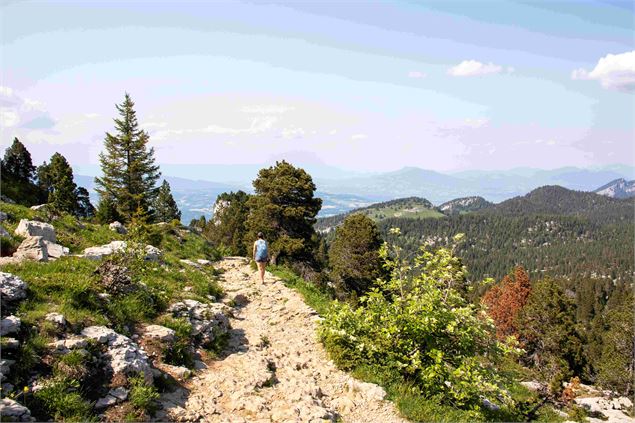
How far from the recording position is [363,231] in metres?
48.5

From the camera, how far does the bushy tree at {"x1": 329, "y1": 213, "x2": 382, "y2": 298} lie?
4772cm

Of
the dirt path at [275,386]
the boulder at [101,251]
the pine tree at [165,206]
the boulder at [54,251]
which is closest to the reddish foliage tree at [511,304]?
the dirt path at [275,386]

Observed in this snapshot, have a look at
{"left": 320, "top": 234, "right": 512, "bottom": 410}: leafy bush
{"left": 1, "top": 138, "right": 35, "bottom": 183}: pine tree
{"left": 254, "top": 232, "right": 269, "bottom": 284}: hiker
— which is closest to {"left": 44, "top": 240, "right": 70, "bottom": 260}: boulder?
{"left": 254, "top": 232, "right": 269, "bottom": 284}: hiker

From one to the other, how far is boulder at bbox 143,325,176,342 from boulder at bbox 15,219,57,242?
24.0 ft

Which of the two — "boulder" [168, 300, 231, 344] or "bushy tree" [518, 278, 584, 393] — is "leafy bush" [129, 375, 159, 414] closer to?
"boulder" [168, 300, 231, 344]

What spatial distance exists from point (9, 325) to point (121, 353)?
7.83ft

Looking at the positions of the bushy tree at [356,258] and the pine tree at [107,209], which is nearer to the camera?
the pine tree at [107,209]

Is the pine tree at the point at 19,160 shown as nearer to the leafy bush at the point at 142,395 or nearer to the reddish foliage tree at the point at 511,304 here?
the leafy bush at the point at 142,395

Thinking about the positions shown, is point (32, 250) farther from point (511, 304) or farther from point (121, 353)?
point (511, 304)

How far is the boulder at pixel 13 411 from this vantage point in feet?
22.2

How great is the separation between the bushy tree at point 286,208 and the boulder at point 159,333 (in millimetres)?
29181

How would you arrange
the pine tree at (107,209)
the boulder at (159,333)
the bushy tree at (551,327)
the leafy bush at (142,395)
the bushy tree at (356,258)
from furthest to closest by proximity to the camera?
the bushy tree at (551,327), the bushy tree at (356,258), the pine tree at (107,209), the boulder at (159,333), the leafy bush at (142,395)

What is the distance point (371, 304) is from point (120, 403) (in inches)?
299

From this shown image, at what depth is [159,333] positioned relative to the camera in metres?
11.3
